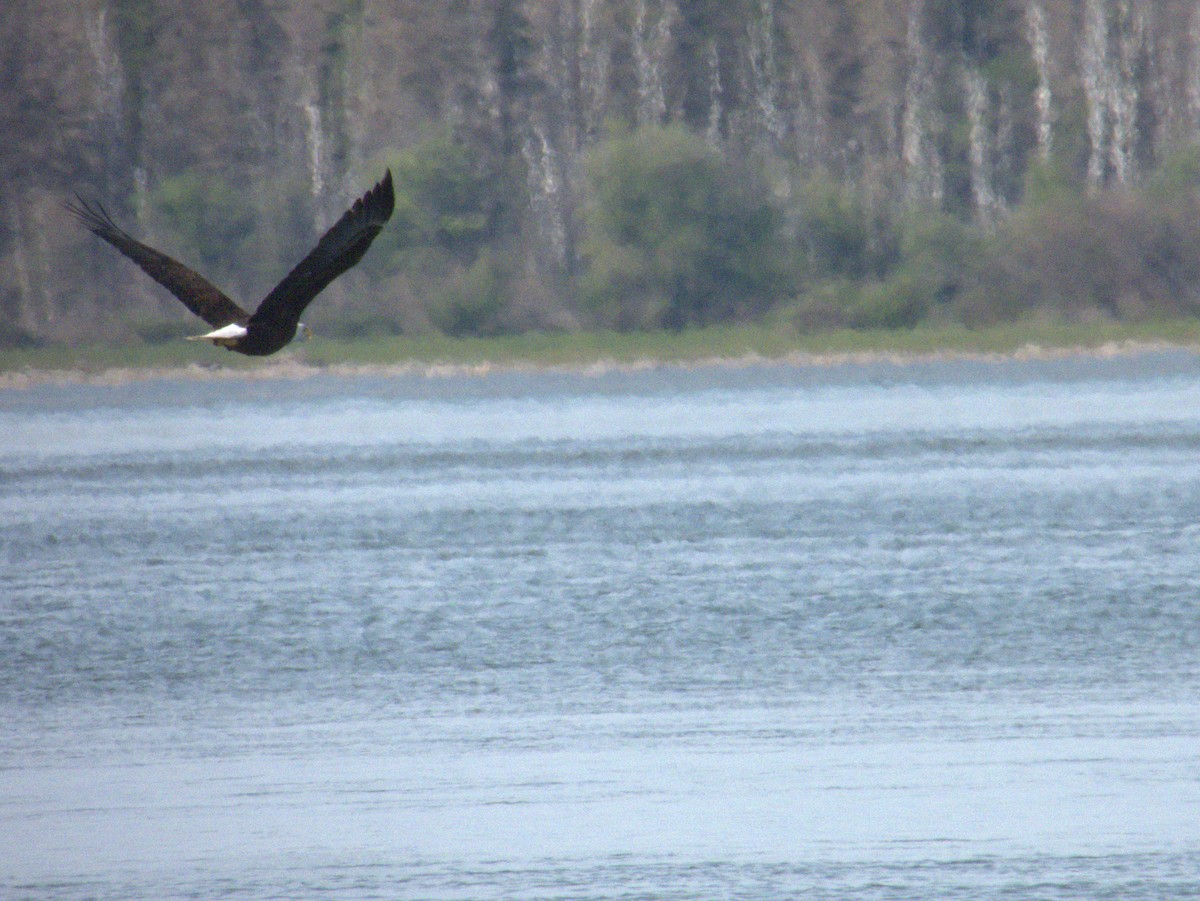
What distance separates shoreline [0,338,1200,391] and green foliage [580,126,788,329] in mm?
1239

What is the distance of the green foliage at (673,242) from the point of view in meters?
50.6

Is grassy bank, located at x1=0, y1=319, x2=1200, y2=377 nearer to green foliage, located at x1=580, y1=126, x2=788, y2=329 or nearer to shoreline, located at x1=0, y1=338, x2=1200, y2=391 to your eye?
shoreline, located at x1=0, y1=338, x2=1200, y2=391

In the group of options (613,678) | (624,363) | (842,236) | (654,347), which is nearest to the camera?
(613,678)

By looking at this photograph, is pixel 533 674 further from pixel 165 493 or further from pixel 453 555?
pixel 165 493

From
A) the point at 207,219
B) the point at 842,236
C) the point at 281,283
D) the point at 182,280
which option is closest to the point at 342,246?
the point at 281,283

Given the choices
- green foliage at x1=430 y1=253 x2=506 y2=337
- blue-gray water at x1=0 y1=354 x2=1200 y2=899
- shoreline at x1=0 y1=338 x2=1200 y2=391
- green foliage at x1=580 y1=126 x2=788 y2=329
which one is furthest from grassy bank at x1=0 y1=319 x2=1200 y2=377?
blue-gray water at x1=0 y1=354 x2=1200 y2=899

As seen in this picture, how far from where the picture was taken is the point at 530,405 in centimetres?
5044

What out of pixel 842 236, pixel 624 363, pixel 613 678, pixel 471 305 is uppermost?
pixel 842 236

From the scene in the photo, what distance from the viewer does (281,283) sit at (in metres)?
11.1

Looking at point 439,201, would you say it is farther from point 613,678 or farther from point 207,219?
point 613,678

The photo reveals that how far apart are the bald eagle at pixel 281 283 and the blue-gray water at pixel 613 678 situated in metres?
2.44

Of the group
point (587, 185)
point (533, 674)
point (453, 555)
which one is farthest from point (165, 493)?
point (587, 185)

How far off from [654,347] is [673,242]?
2370 mm

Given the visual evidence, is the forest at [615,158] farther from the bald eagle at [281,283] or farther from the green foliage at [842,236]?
the bald eagle at [281,283]
